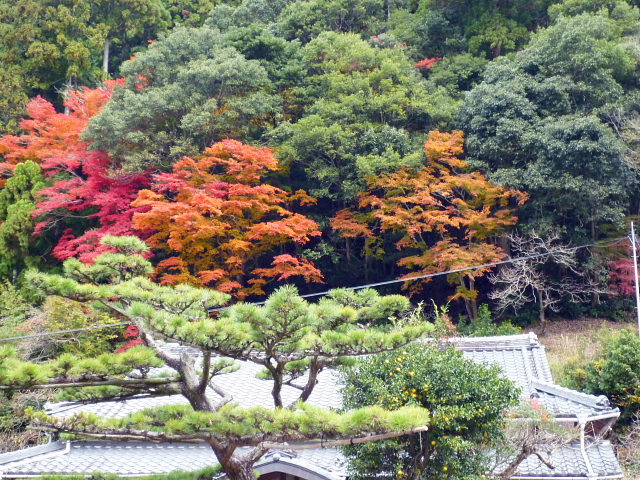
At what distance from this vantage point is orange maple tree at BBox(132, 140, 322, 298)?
45.3ft

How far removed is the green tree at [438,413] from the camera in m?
6.20

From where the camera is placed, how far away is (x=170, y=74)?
1705 cm

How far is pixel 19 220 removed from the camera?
56.4 feet

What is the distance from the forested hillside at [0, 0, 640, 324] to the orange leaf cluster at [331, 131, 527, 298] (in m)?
0.06

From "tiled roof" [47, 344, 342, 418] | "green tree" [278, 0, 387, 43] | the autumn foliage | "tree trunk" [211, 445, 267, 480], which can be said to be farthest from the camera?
"green tree" [278, 0, 387, 43]

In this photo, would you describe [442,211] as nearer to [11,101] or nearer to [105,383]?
[105,383]

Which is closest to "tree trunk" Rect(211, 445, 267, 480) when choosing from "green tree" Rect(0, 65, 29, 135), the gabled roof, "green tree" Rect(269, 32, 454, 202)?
the gabled roof

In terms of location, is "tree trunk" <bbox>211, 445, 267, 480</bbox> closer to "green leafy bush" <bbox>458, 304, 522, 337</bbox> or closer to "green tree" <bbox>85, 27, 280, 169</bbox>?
"green leafy bush" <bbox>458, 304, 522, 337</bbox>

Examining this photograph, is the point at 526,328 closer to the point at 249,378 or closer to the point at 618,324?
the point at 618,324

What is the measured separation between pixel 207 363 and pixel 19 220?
555 inches

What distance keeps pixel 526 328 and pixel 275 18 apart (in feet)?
47.0

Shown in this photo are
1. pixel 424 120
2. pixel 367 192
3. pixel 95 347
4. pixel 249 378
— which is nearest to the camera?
pixel 249 378

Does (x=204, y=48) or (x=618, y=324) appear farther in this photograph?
(x=204, y=48)

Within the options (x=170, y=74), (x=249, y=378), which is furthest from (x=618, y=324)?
(x=170, y=74)
